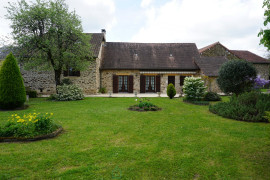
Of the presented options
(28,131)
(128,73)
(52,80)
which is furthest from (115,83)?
(28,131)

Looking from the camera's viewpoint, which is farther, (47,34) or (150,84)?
(150,84)

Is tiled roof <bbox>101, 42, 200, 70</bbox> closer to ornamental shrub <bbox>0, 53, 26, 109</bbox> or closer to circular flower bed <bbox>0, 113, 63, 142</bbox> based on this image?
ornamental shrub <bbox>0, 53, 26, 109</bbox>

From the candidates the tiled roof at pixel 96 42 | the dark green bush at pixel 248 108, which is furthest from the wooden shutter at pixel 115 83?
the dark green bush at pixel 248 108

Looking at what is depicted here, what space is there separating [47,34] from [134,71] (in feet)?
32.2

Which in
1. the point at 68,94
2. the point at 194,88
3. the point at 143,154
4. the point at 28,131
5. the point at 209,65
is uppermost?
the point at 209,65

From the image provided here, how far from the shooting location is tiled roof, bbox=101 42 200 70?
64.6ft

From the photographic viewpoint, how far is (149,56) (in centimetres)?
2086

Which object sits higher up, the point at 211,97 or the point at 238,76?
the point at 238,76

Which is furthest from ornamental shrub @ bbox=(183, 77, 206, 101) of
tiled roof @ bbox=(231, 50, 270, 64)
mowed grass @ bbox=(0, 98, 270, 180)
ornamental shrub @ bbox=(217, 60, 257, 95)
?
tiled roof @ bbox=(231, 50, 270, 64)

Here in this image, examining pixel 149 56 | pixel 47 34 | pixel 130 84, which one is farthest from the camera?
pixel 149 56

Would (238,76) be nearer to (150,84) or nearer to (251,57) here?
(150,84)

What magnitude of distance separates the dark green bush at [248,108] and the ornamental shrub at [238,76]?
4.43 m

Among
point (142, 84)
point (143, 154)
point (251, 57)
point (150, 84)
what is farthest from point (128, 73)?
point (251, 57)

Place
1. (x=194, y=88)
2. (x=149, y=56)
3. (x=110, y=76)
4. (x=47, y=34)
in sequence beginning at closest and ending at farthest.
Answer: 1. (x=194, y=88)
2. (x=47, y=34)
3. (x=110, y=76)
4. (x=149, y=56)
